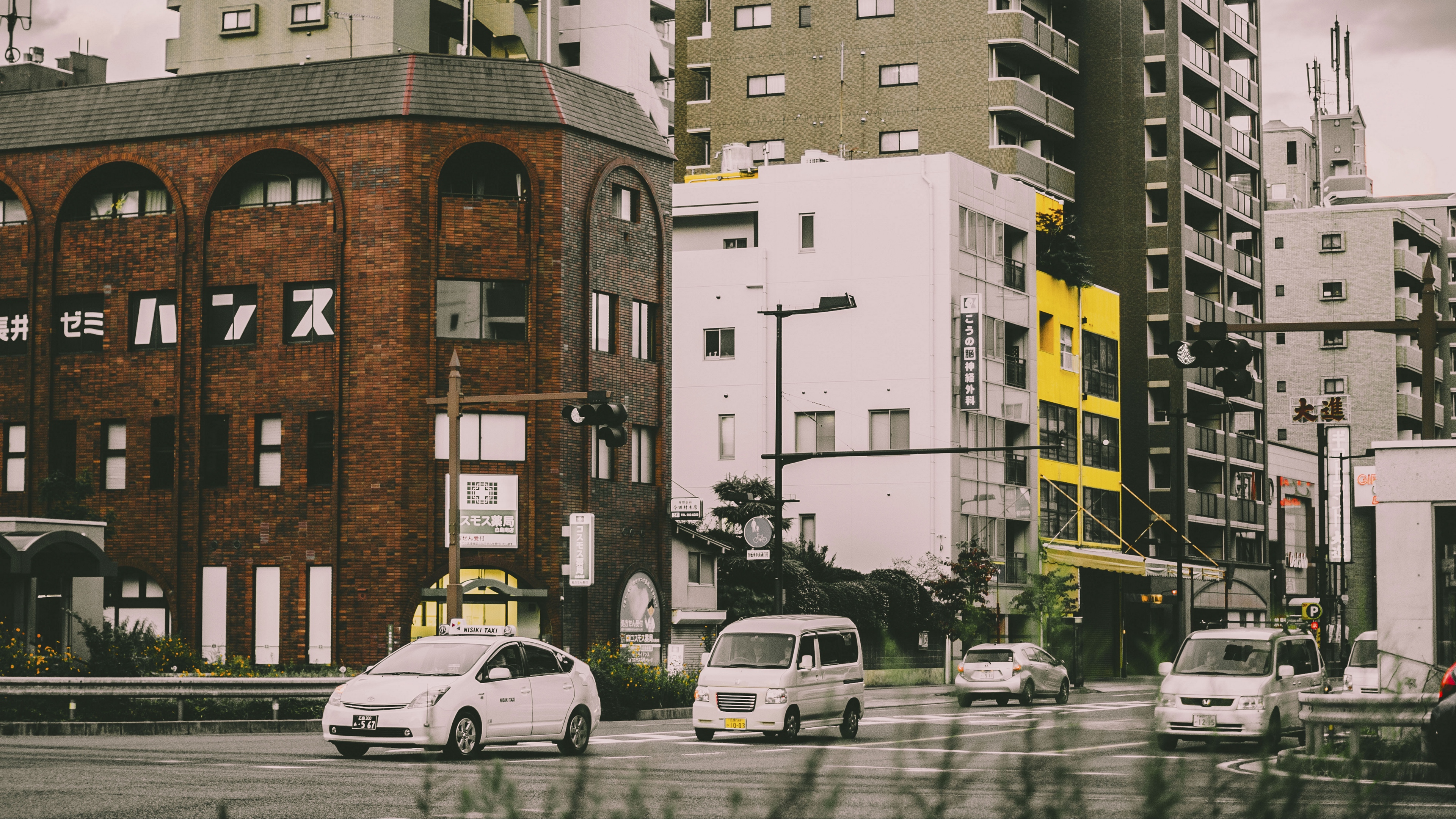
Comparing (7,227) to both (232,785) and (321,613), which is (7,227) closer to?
(321,613)

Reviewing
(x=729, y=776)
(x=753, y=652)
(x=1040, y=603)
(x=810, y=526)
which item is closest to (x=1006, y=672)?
(x=753, y=652)

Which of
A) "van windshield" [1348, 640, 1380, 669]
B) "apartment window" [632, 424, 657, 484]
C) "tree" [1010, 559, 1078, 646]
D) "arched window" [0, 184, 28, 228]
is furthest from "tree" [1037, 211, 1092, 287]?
"tree" [1010, 559, 1078, 646]

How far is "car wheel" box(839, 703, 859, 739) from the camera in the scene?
2678 cm

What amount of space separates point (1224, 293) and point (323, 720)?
63.0 meters

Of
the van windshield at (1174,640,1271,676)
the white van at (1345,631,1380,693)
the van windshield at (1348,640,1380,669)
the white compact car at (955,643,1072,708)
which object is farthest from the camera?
the white compact car at (955,643,1072,708)

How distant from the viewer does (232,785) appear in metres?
17.0

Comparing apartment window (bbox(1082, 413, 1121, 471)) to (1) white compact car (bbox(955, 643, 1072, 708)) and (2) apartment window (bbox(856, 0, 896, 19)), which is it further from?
(1) white compact car (bbox(955, 643, 1072, 708))

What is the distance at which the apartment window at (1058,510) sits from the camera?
64562 mm

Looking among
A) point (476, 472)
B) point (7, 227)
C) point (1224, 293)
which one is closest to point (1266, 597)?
point (1224, 293)

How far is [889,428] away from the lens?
58531mm

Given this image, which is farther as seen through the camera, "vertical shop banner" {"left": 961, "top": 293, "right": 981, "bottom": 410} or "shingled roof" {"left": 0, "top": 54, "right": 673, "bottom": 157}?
"vertical shop banner" {"left": 961, "top": 293, "right": 981, "bottom": 410}

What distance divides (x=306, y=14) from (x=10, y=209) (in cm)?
1728

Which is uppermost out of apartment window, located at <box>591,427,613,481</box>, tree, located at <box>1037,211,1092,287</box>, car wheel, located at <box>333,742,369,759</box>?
tree, located at <box>1037,211,1092,287</box>

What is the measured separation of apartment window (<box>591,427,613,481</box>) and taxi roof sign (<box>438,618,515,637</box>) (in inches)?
515
